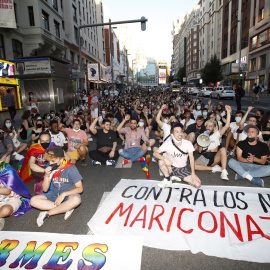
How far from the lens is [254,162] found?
5.11 meters

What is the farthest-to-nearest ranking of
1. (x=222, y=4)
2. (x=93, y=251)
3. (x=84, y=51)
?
(x=222, y=4)
(x=84, y=51)
(x=93, y=251)

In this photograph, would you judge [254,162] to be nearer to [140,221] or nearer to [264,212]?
[264,212]

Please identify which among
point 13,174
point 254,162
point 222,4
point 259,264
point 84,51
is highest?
point 222,4

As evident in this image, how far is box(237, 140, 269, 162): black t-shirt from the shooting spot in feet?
16.2

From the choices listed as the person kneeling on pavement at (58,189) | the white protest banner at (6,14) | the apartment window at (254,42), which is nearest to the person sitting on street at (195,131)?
the person kneeling on pavement at (58,189)

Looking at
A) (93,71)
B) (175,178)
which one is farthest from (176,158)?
(93,71)

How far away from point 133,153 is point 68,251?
13.3 ft

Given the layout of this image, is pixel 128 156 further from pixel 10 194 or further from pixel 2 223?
pixel 2 223

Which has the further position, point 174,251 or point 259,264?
point 174,251

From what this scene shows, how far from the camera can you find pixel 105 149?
6.67 metres

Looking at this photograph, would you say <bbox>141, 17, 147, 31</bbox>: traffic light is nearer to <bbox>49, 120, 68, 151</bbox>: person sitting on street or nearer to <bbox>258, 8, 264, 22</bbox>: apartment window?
<bbox>49, 120, 68, 151</bbox>: person sitting on street

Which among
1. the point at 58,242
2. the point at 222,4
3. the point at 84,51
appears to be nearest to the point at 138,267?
the point at 58,242

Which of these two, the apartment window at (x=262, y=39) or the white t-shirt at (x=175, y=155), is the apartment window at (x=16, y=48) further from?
the apartment window at (x=262, y=39)

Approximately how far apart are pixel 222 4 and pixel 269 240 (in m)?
65.5
